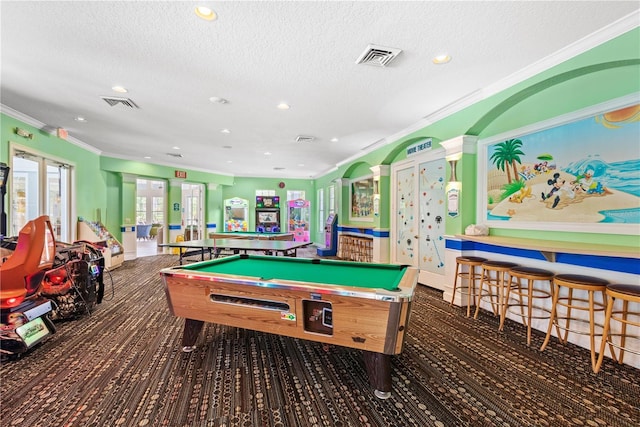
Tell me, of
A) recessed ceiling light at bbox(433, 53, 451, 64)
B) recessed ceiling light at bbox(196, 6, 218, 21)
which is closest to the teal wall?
recessed ceiling light at bbox(433, 53, 451, 64)

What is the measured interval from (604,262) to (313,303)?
272cm

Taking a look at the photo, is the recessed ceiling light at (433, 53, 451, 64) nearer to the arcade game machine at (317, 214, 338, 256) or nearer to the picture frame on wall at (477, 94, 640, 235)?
the picture frame on wall at (477, 94, 640, 235)

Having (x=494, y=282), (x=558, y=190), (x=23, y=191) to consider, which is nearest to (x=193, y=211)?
(x=23, y=191)

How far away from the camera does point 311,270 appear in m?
2.98

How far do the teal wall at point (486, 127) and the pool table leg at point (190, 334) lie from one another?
3.63 m

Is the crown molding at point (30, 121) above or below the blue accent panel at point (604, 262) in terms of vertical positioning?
above

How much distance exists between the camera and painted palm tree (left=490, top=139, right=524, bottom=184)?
3.61 metres

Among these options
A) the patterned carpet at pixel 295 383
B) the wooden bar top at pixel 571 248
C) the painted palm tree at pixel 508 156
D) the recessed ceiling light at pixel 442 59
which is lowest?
the patterned carpet at pixel 295 383

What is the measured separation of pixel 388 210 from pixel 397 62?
4.06 metres

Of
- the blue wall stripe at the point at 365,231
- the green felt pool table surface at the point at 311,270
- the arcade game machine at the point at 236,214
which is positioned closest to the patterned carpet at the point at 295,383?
the green felt pool table surface at the point at 311,270

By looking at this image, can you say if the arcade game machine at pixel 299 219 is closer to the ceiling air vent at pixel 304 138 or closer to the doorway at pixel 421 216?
the ceiling air vent at pixel 304 138

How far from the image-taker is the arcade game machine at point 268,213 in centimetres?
1112

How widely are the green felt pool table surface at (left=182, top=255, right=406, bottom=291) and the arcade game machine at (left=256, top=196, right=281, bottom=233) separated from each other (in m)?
7.55

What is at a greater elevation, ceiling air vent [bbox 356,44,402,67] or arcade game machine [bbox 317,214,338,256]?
ceiling air vent [bbox 356,44,402,67]
